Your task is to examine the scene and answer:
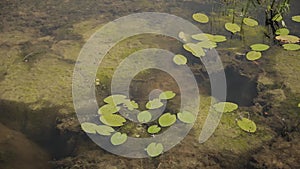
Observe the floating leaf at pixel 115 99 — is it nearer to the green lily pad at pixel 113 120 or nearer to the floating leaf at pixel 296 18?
the green lily pad at pixel 113 120

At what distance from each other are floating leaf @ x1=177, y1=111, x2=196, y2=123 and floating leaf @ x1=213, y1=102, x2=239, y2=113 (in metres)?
0.14

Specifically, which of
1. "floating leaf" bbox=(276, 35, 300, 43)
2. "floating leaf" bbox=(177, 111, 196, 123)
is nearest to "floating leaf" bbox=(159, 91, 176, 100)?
"floating leaf" bbox=(177, 111, 196, 123)

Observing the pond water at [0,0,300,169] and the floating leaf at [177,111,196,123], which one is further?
the floating leaf at [177,111,196,123]

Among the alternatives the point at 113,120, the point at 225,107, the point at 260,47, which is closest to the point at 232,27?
the point at 260,47

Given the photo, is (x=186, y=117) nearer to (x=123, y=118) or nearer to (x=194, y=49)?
(x=123, y=118)

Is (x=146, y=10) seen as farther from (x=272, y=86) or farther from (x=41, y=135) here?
(x=41, y=135)

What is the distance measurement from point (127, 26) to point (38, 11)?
2.28 ft

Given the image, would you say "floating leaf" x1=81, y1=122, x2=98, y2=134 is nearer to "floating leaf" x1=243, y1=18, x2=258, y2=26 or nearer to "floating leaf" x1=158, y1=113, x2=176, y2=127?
"floating leaf" x1=158, y1=113, x2=176, y2=127

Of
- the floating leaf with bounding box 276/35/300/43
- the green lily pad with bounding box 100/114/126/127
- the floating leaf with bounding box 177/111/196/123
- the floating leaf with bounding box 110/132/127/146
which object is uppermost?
the floating leaf with bounding box 276/35/300/43

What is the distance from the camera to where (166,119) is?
1.64m

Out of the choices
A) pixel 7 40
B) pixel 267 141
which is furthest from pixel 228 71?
pixel 7 40

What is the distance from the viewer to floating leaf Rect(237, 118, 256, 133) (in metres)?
1.59

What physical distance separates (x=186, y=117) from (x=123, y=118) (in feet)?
1.07

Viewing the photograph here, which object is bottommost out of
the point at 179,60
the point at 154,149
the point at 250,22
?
the point at 154,149
